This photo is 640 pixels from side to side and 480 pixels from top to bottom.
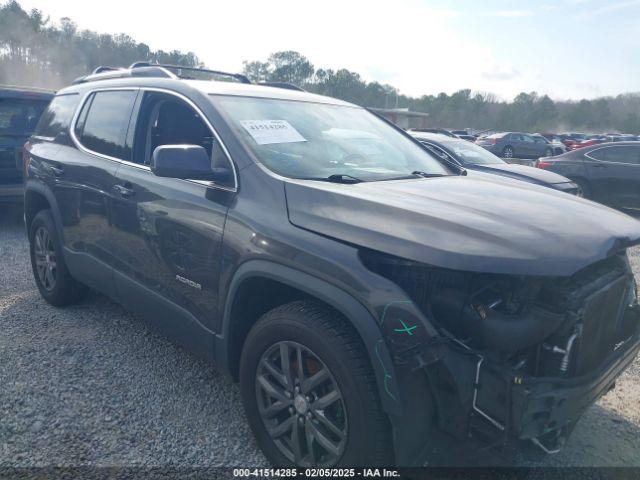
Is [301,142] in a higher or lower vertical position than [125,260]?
higher

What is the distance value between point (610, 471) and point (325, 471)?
150 centimetres

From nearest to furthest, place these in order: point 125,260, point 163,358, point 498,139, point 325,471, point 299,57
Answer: point 325,471 → point 125,260 → point 163,358 → point 498,139 → point 299,57

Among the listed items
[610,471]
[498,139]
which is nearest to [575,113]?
[498,139]

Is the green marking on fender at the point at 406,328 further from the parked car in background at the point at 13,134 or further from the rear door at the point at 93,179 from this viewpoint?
the parked car in background at the point at 13,134

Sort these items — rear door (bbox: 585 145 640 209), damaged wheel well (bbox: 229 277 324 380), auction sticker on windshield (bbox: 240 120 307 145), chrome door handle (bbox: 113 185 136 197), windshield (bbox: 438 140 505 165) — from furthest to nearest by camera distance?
rear door (bbox: 585 145 640 209), windshield (bbox: 438 140 505 165), chrome door handle (bbox: 113 185 136 197), auction sticker on windshield (bbox: 240 120 307 145), damaged wheel well (bbox: 229 277 324 380)

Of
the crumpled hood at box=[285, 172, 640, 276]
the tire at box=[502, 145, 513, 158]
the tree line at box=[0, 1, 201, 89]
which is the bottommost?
the tire at box=[502, 145, 513, 158]

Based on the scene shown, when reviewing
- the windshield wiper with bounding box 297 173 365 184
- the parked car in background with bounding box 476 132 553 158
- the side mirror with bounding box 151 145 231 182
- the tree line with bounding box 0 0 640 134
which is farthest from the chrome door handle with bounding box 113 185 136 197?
the tree line with bounding box 0 0 640 134

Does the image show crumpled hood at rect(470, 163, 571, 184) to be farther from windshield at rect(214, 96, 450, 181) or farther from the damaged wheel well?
the damaged wheel well

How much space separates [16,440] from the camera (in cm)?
279

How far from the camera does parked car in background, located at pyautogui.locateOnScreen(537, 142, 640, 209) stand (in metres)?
10.3

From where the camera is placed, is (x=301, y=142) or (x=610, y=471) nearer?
(x=610, y=471)

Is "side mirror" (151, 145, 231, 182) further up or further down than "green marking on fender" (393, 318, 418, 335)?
further up

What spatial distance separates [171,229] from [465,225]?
1676 mm

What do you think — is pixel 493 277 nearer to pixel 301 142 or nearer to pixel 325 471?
pixel 325 471
